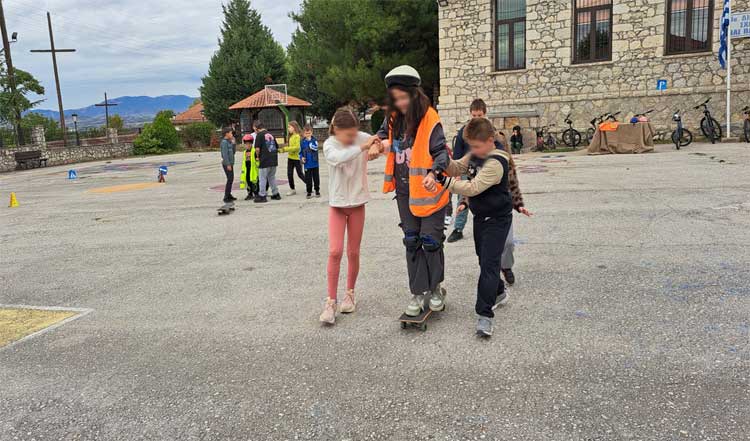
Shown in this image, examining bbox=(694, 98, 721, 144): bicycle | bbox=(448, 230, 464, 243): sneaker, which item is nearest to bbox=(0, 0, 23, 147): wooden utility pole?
bbox=(448, 230, 464, 243): sneaker

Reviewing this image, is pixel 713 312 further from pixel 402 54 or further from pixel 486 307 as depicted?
pixel 402 54

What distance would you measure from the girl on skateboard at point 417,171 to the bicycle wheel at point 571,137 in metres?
17.4

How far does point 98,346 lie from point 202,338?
803 millimetres

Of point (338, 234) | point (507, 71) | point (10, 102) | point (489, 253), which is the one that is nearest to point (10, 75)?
point (10, 102)

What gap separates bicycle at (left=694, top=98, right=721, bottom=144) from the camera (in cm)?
1756

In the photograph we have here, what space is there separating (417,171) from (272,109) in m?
33.9

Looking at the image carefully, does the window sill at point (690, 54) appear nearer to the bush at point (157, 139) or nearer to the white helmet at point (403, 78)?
the white helmet at point (403, 78)

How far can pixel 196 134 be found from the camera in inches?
1593

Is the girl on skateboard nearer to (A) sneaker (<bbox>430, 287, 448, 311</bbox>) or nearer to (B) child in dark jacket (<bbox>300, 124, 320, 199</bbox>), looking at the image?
(A) sneaker (<bbox>430, 287, 448, 311</bbox>)

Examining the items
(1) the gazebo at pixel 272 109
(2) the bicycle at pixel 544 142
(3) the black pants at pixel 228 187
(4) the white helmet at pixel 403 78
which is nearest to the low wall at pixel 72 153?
(1) the gazebo at pixel 272 109

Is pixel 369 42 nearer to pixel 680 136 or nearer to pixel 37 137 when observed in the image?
pixel 680 136

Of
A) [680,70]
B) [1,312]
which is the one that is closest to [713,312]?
[1,312]

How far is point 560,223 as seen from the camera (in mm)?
7945

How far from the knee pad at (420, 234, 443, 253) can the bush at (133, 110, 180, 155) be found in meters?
35.6
